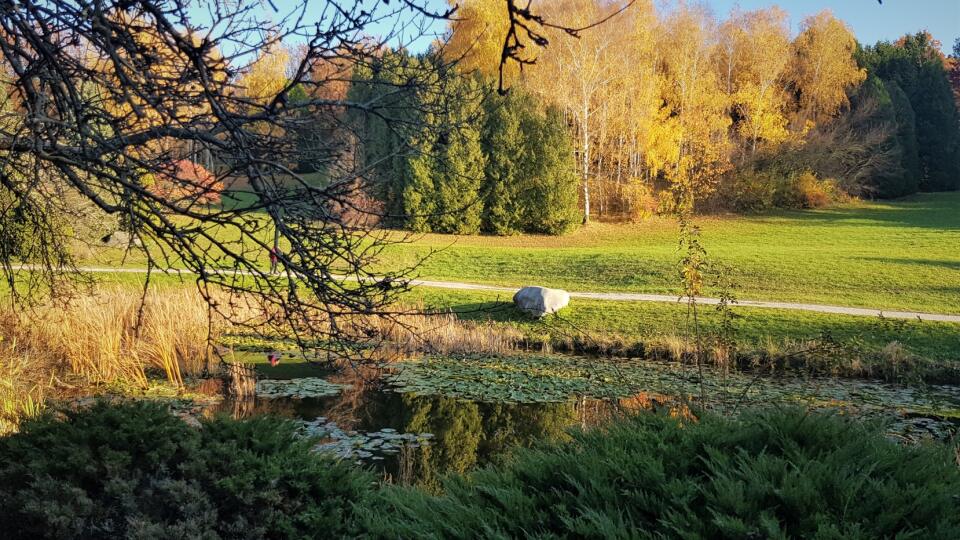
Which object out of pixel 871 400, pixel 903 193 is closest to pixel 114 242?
pixel 871 400

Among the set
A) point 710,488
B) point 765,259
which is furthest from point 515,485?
point 765,259

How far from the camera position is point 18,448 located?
379cm

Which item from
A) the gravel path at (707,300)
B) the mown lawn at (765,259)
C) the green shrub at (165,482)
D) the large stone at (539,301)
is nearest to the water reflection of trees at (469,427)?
the green shrub at (165,482)

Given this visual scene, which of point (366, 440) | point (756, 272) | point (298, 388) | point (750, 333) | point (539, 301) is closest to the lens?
point (366, 440)

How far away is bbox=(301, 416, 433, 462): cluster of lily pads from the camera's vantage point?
7781 millimetres

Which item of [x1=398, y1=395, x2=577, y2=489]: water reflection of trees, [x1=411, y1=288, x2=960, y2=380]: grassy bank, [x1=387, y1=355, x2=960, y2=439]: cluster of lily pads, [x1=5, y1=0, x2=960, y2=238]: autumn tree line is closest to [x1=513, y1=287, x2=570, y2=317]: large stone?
[x1=411, y1=288, x2=960, y2=380]: grassy bank

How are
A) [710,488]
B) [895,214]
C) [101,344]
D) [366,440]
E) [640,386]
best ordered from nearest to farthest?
[710,488] → [366,440] → [101,344] → [640,386] → [895,214]

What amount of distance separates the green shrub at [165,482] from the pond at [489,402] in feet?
11.5

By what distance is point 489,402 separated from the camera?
32.8 ft

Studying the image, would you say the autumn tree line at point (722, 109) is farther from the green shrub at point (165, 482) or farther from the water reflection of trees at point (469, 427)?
the green shrub at point (165, 482)

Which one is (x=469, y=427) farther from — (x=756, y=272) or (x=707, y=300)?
(x=756, y=272)

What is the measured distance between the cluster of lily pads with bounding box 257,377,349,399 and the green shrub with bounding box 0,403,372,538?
6191 mm

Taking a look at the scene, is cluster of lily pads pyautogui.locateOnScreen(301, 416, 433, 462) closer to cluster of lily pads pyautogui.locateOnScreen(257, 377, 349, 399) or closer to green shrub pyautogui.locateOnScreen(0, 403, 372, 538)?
cluster of lily pads pyautogui.locateOnScreen(257, 377, 349, 399)

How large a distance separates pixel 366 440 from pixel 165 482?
191 inches
